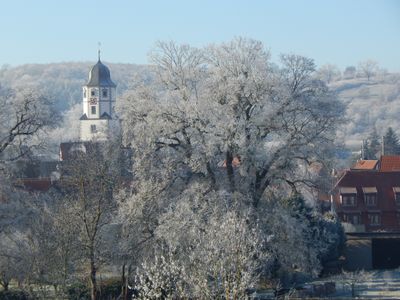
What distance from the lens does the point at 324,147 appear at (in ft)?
89.4

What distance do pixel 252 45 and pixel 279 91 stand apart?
5.75ft

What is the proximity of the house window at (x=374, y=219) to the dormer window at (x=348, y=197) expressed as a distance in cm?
109

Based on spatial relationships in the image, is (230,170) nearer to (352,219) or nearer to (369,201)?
(352,219)

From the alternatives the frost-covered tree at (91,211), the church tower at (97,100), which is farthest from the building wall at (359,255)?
the church tower at (97,100)

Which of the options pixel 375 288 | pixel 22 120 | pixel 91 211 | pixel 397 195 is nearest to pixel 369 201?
pixel 397 195

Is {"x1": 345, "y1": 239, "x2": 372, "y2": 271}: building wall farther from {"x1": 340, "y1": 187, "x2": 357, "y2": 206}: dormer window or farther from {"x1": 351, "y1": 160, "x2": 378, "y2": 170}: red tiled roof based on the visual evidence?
{"x1": 351, "y1": 160, "x2": 378, "y2": 170}: red tiled roof

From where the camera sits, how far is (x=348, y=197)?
49719mm

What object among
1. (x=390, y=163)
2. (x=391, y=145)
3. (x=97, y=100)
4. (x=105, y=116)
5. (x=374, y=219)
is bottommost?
(x=374, y=219)

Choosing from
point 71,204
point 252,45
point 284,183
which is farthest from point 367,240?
point 71,204

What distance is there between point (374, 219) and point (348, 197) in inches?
72.1

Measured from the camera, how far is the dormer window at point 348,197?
162ft

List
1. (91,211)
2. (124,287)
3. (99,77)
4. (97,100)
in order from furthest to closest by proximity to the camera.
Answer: (99,77) → (97,100) → (124,287) → (91,211)

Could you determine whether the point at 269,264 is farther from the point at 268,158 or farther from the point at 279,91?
the point at 279,91

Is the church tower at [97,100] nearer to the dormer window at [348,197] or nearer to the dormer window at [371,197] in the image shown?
the dormer window at [348,197]
